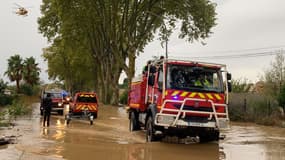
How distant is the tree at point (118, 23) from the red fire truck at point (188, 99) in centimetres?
3207

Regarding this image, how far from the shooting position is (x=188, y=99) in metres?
16.9

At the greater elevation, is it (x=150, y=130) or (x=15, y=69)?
(x=15, y=69)

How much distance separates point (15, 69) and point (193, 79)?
273 feet

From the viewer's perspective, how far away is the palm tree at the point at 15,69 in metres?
95.7

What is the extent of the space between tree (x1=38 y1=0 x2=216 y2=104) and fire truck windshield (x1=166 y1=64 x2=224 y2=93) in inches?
1265

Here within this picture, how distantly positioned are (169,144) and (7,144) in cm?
575

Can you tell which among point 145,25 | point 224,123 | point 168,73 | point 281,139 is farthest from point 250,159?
point 145,25

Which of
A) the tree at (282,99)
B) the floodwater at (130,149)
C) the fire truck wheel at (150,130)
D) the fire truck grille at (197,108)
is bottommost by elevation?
the floodwater at (130,149)

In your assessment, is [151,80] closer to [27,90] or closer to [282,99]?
[282,99]

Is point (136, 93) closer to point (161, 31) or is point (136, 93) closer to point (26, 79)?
point (161, 31)

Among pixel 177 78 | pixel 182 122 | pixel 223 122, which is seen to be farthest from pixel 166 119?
pixel 223 122

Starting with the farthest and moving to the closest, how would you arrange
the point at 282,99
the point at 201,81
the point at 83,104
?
the point at 83,104
the point at 282,99
the point at 201,81

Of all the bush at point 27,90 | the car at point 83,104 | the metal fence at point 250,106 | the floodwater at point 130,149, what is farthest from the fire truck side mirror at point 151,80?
the bush at point 27,90

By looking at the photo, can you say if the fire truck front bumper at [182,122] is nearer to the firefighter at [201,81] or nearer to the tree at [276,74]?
the firefighter at [201,81]
